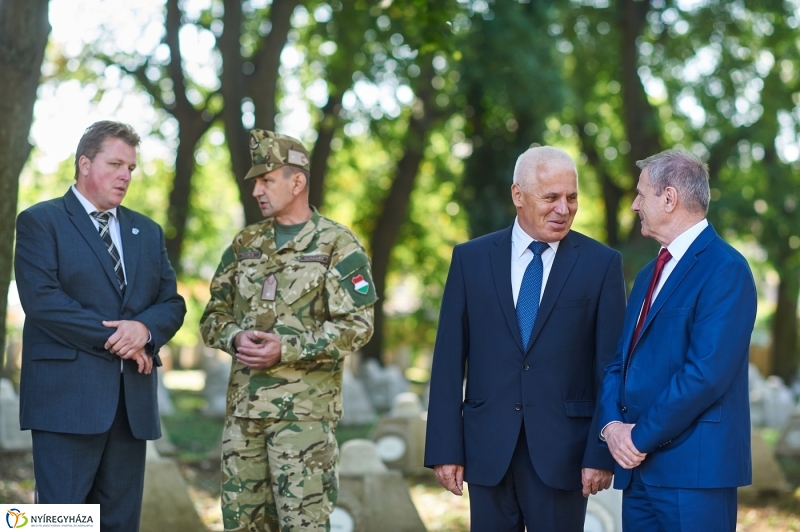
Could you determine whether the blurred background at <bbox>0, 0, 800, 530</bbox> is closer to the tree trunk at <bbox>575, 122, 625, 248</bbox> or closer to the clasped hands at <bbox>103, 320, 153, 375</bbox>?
the tree trunk at <bbox>575, 122, 625, 248</bbox>

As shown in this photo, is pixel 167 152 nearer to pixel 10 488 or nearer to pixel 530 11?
pixel 530 11

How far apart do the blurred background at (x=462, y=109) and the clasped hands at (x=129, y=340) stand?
4.74 meters

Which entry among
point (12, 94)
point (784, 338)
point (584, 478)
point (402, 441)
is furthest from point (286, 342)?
point (784, 338)

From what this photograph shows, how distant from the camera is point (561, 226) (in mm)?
4797

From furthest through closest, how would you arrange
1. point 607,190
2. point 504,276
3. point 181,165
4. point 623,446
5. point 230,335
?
point 607,190, point 181,165, point 230,335, point 504,276, point 623,446

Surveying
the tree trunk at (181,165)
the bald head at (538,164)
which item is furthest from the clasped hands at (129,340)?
the tree trunk at (181,165)

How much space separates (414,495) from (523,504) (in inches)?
228

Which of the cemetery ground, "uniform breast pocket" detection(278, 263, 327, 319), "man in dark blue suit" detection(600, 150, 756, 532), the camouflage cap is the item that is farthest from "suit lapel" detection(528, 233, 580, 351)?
the cemetery ground

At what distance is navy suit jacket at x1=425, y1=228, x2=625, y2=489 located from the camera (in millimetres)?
4754

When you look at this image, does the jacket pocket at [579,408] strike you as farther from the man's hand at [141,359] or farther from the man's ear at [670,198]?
the man's hand at [141,359]

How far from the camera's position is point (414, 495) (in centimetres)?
1045

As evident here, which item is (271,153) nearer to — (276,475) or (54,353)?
(54,353)

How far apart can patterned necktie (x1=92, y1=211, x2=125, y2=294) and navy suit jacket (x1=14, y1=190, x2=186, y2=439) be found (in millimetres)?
37

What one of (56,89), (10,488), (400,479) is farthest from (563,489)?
(56,89)
